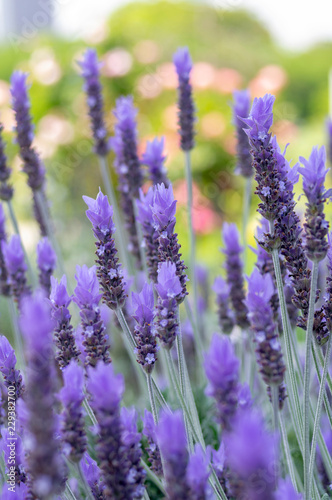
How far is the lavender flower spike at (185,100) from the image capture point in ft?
6.58

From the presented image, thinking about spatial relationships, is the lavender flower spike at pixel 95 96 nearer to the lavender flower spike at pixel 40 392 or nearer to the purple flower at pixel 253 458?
the lavender flower spike at pixel 40 392

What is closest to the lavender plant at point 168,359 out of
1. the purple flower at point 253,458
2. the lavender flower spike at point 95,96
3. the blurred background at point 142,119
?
the purple flower at point 253,458

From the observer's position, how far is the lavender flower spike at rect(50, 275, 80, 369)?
1.23m

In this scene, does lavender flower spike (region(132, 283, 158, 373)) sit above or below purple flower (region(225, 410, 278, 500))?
above

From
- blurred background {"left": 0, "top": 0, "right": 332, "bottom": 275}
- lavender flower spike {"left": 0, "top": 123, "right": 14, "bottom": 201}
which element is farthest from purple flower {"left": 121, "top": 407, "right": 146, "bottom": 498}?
blurred background {"left": 0, "top": 0, "right": 332, "bottom": 275}

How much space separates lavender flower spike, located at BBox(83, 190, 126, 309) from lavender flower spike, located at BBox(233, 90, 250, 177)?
104 centimetres

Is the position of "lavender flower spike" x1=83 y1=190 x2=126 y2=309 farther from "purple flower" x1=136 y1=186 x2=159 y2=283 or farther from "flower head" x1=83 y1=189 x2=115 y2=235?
"purple flower" x1=136 y1=186 x2=159 y2=283

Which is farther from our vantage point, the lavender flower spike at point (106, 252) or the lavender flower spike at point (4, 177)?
the lavender flower spike at point (4, 177)

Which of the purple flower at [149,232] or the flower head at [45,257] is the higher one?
the flower head at [45,257]

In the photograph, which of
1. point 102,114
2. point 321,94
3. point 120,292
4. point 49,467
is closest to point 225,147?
point 321,94

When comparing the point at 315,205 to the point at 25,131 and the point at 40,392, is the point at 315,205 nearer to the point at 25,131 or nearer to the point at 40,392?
the point at 40,392

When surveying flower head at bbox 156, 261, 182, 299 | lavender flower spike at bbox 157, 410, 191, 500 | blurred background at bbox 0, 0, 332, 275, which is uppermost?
blurred background at bbox 0, 0, 332, 275

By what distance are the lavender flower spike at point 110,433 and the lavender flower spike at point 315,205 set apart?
18.7 inches

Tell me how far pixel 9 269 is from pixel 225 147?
5470 mm
